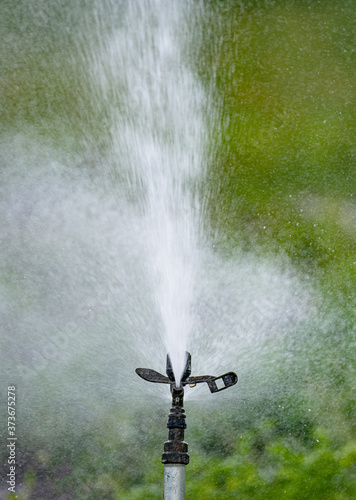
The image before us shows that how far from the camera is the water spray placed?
222cm

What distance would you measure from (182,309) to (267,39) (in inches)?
135

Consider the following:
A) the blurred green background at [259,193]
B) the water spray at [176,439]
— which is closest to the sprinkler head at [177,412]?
the water spray at [176,439]

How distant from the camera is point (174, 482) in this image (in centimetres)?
221

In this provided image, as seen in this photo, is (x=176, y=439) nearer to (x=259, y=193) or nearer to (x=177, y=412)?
(x=177, y=412)

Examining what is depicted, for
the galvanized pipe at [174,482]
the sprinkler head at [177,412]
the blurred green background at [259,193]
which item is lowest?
the galvanized pipe at [174,482]

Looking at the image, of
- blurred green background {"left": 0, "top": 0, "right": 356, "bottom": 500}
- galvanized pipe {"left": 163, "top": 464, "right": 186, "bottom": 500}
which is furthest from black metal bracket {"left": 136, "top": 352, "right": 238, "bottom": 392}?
blurred green background {"left": 0, "top": 0, "right": 356, "bottom": 500}

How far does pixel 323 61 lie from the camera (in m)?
5.55

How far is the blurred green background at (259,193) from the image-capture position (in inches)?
156

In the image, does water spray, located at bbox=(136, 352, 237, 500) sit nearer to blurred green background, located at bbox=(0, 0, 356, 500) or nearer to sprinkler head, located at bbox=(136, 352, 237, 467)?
sprinkler head, located at bbox=(136, 352, 237, 467)

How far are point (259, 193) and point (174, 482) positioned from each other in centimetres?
314

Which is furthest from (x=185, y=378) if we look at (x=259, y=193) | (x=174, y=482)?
(x=259, y=193)

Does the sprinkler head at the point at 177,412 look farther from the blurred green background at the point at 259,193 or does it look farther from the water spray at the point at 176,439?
the blurred green background at the point at 259,193

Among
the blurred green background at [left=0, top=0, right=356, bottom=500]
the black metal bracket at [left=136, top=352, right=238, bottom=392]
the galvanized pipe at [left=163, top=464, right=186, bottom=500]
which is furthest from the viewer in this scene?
the blurred green background at [left=0, top=0, right=356, bottom=500]

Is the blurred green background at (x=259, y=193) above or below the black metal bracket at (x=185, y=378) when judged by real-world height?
above
